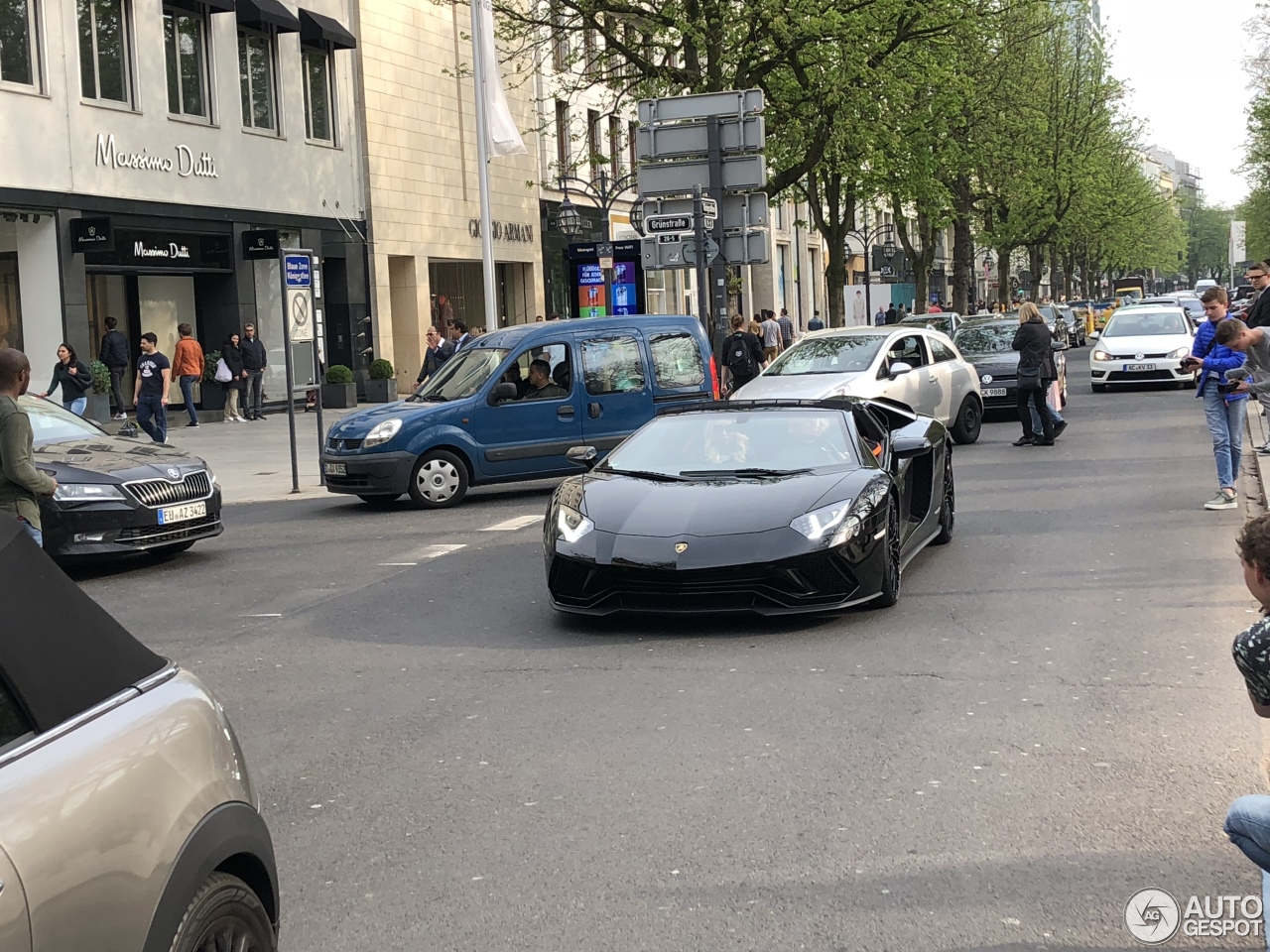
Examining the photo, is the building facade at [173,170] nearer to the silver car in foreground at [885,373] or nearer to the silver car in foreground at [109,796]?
the silver car in foreground at [885,373]

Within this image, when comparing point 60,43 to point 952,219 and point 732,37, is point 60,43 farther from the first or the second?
point 952,219

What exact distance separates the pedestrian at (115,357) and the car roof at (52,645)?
24.2 m

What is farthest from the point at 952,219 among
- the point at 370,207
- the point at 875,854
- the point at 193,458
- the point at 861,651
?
the point at 875,854

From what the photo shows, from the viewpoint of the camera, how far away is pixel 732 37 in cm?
2681

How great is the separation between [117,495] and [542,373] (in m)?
5.62

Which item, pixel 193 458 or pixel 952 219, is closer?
pixel 193 458

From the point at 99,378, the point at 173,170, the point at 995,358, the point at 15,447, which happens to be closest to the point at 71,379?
the point at 99,378

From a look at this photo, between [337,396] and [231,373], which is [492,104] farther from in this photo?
[337,396]

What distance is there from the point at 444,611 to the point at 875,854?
535cm

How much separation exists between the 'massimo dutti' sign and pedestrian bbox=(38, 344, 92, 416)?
4557mm

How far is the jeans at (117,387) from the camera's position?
26.4 m

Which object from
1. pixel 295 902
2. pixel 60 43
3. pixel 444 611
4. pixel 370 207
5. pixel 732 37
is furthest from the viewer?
pixel 370 207

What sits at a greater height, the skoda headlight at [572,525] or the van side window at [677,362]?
the van side window at [677,362]

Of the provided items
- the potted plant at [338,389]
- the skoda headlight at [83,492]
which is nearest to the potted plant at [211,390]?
the potted plant at [338,389]
